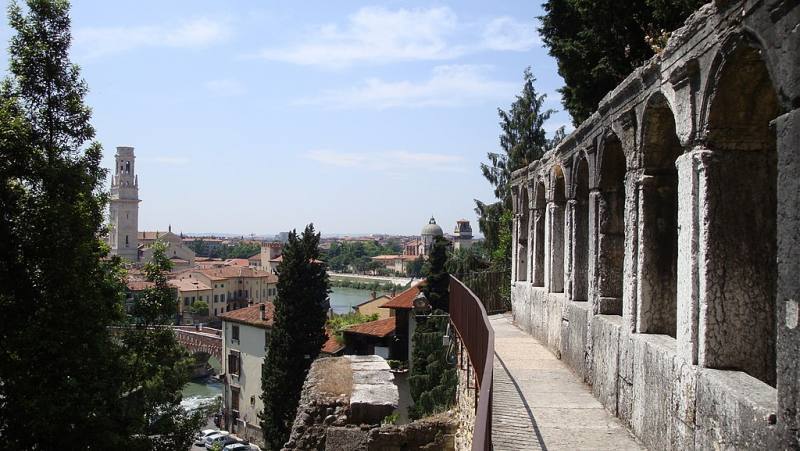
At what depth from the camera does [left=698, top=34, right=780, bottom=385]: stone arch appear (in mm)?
4742

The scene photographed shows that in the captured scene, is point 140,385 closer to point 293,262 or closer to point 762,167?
point 762,167

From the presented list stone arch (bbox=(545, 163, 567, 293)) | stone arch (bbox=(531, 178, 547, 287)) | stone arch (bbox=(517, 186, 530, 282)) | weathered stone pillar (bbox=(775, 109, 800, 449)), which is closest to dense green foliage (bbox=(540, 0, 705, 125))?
stone arch (bbox=(545, 163, 567, 293))

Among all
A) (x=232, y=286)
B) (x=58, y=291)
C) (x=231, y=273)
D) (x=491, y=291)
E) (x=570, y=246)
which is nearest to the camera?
(x=570, y=246)

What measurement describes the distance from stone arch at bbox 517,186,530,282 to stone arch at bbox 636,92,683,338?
25.0 feet

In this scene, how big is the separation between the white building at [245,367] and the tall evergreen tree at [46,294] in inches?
1225

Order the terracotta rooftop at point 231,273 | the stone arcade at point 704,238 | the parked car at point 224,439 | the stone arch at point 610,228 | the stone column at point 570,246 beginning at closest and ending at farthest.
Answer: the stone arcade at point 704,238 < the stone arch at point 610,228 < the stone column at point 570,246 < the parked car at point 224,439 < the terracotta rooftop at point 231,273

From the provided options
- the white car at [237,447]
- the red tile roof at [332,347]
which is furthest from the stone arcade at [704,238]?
the white car at [237,447]

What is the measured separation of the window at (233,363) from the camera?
44000mm

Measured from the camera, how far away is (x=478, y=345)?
323 inches

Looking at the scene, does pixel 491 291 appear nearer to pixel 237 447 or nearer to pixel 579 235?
pixel 579 235

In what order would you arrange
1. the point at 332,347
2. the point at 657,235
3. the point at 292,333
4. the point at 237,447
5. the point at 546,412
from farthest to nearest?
the point at 237,447 → the point at 332,347 → the point at 292,333 → the point at 546,412 → the point at 657,235

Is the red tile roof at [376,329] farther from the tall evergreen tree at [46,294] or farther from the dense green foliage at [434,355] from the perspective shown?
the tall evergreen tree at [46,294]

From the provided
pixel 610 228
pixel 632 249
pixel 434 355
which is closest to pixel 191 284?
pixel 434 355

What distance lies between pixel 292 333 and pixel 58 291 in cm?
2115
